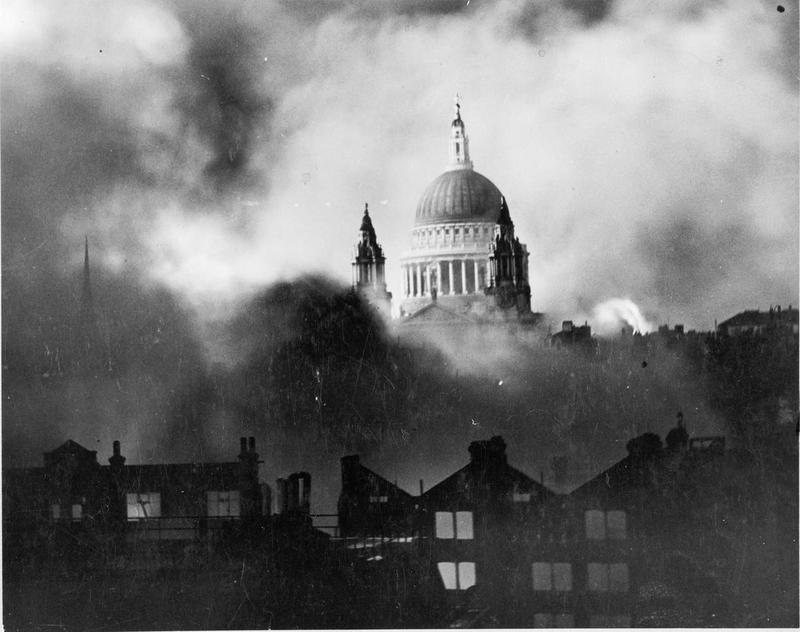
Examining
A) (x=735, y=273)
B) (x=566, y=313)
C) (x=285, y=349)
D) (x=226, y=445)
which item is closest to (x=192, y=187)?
(x=285, y=349)

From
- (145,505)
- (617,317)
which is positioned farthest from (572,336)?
(145,505)

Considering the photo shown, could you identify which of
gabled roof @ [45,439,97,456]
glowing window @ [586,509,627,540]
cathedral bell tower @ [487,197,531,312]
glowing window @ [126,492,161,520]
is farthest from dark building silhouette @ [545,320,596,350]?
gabled roof @ [45,439,97,456]

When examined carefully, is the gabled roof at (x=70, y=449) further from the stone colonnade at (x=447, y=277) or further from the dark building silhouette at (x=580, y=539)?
the stone colonnade at (x=447, y=277)

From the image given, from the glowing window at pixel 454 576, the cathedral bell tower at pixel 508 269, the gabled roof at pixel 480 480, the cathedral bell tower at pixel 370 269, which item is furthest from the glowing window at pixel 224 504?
the cathedral bell tower at pixel 508 269

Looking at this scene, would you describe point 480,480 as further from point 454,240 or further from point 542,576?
point 454,240

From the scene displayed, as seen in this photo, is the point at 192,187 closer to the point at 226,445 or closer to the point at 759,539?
the point at 226,445

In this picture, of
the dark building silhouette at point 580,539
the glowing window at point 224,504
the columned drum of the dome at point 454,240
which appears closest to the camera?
the dark building silhouette at point 580,539

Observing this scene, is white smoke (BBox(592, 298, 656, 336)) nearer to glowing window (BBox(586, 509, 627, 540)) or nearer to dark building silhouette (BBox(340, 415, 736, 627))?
dark building silhouette (BBox(340, 415, 736, 627))
